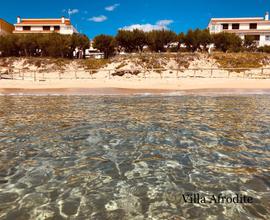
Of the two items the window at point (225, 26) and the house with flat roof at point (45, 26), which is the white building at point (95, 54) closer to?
the house with flat roof at point (45, 26)

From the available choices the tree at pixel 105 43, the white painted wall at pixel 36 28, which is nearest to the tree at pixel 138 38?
the tree at pixel 105 43

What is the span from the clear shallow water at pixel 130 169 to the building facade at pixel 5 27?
71117 mm

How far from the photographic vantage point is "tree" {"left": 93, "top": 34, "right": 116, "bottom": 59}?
52250mm

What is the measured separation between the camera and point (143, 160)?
607 centimetres

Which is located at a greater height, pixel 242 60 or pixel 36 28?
pixel 36 28

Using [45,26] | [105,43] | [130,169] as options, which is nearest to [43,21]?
[45,26]

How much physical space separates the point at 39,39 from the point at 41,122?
149 feet

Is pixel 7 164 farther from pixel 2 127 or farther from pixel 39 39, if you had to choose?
pixel 39 39

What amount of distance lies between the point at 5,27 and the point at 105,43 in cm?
3717

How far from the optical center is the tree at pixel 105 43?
5225 cm

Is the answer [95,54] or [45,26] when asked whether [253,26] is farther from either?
[45,26]

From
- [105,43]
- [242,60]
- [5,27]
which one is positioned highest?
[5,27]

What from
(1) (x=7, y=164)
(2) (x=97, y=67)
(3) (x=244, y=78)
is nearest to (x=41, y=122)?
(1) (x=7, y=164)

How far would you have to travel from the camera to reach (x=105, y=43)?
172 ft
